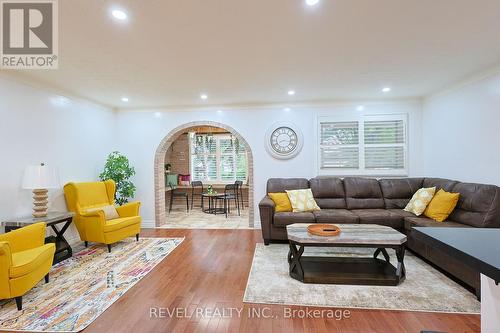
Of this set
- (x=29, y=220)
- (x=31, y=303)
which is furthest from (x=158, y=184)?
(x=31, y=303)

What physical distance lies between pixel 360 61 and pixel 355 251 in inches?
106

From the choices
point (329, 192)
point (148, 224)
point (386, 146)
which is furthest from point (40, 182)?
point (386, 146)

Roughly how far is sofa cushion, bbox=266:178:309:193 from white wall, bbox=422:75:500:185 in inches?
93.5

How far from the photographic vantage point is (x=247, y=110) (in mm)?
5227

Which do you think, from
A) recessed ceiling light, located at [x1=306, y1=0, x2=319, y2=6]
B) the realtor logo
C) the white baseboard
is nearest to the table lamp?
the realtor logo

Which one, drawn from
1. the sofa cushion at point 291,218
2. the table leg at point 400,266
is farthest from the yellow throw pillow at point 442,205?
the sofa cushion at point 291,218

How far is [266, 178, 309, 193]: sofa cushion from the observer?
470 cm

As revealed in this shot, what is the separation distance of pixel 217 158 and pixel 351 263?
557 centimetres

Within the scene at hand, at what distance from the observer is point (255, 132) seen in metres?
5.21

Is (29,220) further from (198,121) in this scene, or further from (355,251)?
(355,251)

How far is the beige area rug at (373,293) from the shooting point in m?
2.34

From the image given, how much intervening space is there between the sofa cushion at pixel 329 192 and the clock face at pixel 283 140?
0.86 m

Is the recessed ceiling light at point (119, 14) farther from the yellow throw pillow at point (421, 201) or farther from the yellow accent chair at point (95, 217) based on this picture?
the yellow throw pillow at point (421, 201)

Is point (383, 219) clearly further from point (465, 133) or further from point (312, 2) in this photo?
point (312, 2)
